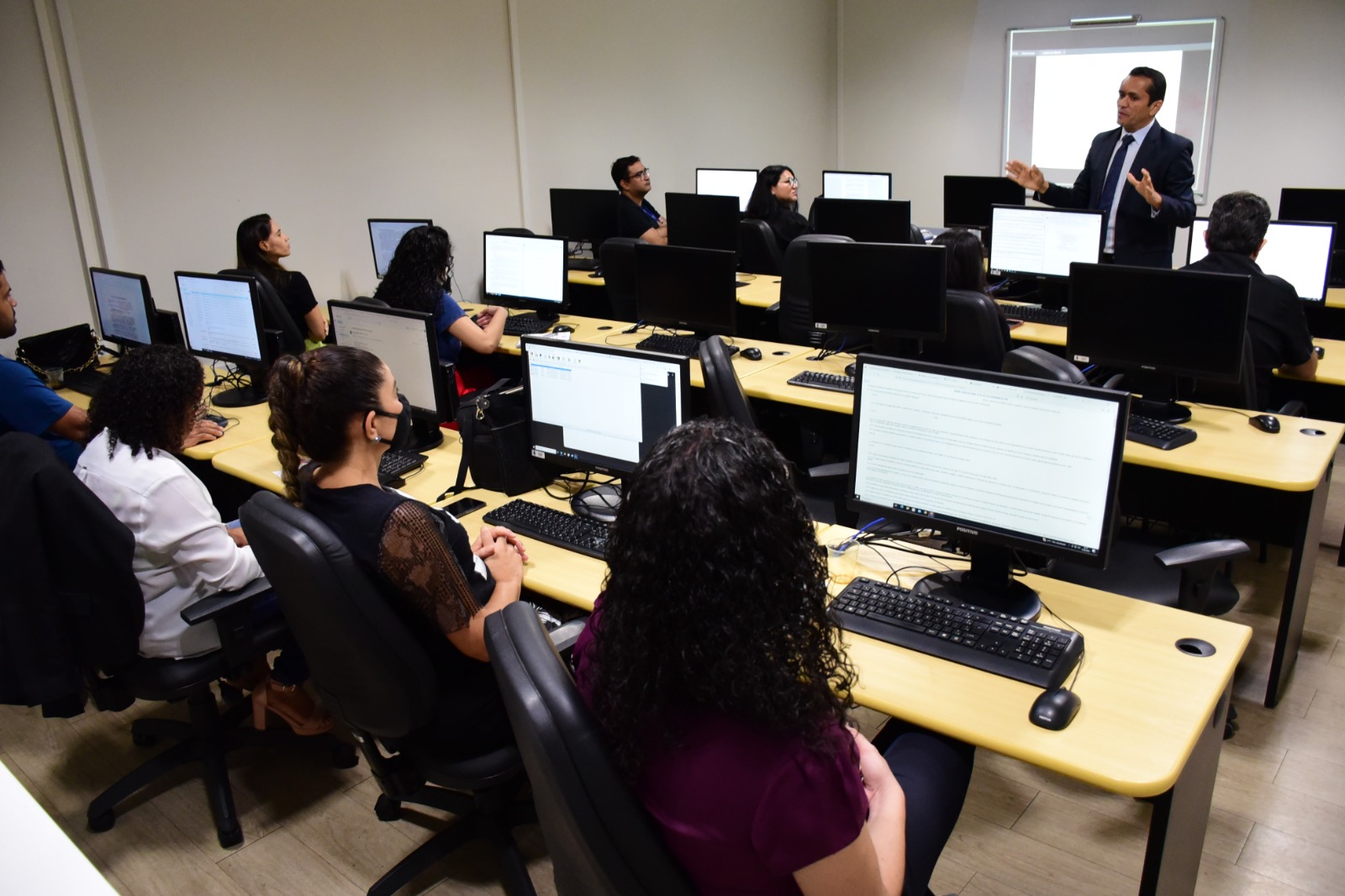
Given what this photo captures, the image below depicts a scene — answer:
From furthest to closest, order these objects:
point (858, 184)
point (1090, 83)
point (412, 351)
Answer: point (1090, 83) → point (858, 184) → point (412, 351)

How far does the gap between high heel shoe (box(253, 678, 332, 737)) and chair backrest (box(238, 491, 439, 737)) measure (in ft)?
2.30

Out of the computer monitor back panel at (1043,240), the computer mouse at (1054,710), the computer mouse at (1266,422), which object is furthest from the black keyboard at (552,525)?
the computer monitor back panel at (1043,240)

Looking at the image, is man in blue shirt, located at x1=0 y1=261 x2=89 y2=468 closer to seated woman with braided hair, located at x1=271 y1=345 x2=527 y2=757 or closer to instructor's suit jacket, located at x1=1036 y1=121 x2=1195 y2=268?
Result: seated woman with braided hair, located at x1=271 y1=345 x2=527 y2=757

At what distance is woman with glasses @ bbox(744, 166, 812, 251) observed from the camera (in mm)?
5969

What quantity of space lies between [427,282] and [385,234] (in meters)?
2.04

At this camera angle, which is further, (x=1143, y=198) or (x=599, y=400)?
(x=1143, y=198)

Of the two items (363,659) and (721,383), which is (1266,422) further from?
(363,659)

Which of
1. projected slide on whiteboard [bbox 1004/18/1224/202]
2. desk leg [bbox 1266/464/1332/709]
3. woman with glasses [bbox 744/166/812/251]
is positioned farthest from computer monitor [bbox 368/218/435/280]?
projected slide on whiteboard [bbox 1004/18/1224/202]

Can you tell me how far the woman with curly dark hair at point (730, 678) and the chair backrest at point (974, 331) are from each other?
2448 mm

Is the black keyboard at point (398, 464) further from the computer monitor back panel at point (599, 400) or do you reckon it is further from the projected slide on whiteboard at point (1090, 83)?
the projected slide on whiteboard at point (1090, 83)

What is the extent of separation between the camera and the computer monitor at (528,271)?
4.83 meters

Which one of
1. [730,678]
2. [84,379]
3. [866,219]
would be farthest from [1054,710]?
[866,219]

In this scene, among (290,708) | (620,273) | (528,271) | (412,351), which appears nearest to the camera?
(290,708)

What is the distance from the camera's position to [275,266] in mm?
4246
